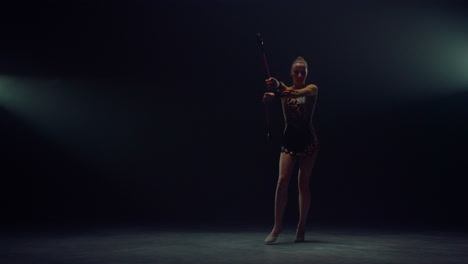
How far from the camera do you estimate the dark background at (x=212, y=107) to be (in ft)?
20.9

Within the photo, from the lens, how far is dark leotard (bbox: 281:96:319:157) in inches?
166

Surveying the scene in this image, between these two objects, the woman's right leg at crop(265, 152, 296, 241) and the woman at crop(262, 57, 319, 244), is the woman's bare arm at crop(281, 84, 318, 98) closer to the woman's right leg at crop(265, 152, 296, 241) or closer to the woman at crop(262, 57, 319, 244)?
the woman at crop(262, 57, 319, 244)

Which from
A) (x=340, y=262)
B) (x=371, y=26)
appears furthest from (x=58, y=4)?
(x=340, y=262)

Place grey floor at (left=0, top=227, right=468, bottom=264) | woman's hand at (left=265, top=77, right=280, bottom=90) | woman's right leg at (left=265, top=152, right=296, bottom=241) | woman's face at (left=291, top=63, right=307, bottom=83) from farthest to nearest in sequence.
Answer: woman's face at (left=291, top=63, right=307, bottom=83)
woman's right leg at (left=265, top=152, right=296, bottom=241)
woman's hand at (left=265, top=77, right=280, bottom=90)
grey floor at (left=0, top=227, right=468, bottom=264)

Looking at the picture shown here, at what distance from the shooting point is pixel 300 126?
14.0 feet

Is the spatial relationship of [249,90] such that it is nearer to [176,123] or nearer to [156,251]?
[176,123]

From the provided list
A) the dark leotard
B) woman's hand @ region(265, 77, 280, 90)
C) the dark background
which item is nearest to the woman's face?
the dark leotard

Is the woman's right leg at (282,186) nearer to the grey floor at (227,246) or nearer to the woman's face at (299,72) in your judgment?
the grey floor at (227,246)

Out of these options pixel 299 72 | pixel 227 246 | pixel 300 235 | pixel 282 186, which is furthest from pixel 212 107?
pixel 227 246

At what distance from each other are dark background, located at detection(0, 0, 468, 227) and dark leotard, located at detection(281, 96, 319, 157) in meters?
2.14

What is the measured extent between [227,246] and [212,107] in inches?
119

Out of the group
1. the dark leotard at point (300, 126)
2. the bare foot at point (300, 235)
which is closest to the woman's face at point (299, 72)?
the dark leotard at point (300, 126)

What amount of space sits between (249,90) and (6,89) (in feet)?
9.35

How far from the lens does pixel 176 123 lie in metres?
6.66
